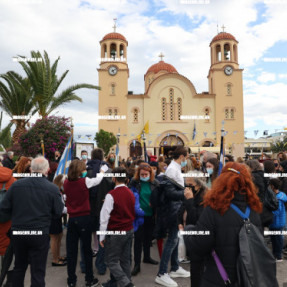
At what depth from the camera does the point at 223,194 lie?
2.04m

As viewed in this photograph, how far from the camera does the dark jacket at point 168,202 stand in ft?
12.6

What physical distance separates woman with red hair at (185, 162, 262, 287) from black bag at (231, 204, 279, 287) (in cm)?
7

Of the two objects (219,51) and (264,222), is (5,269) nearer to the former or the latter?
(264,222)

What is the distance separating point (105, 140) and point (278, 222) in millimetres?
23075

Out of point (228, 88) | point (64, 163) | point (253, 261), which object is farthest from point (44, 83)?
point (228, 88)

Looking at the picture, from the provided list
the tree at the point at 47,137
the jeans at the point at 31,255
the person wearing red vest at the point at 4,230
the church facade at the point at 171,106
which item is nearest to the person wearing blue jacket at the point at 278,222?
the jeans at the point at 31,255

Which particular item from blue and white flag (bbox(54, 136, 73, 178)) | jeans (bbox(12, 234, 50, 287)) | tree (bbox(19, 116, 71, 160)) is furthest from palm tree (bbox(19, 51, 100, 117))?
jeans (bbox(12, 234, 50, 287))

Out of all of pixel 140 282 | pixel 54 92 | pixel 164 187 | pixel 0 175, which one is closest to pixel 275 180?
pixel 164 187

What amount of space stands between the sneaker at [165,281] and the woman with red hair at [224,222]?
6.33 feet

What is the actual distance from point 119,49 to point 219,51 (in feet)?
42.3

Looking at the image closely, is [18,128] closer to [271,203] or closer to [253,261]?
[271,203]

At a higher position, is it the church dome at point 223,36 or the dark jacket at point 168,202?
the church dome at point 223,36

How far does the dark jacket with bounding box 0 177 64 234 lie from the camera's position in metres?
3.09

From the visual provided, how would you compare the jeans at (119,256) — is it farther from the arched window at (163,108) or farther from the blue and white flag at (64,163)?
the arched window at (163,108)
